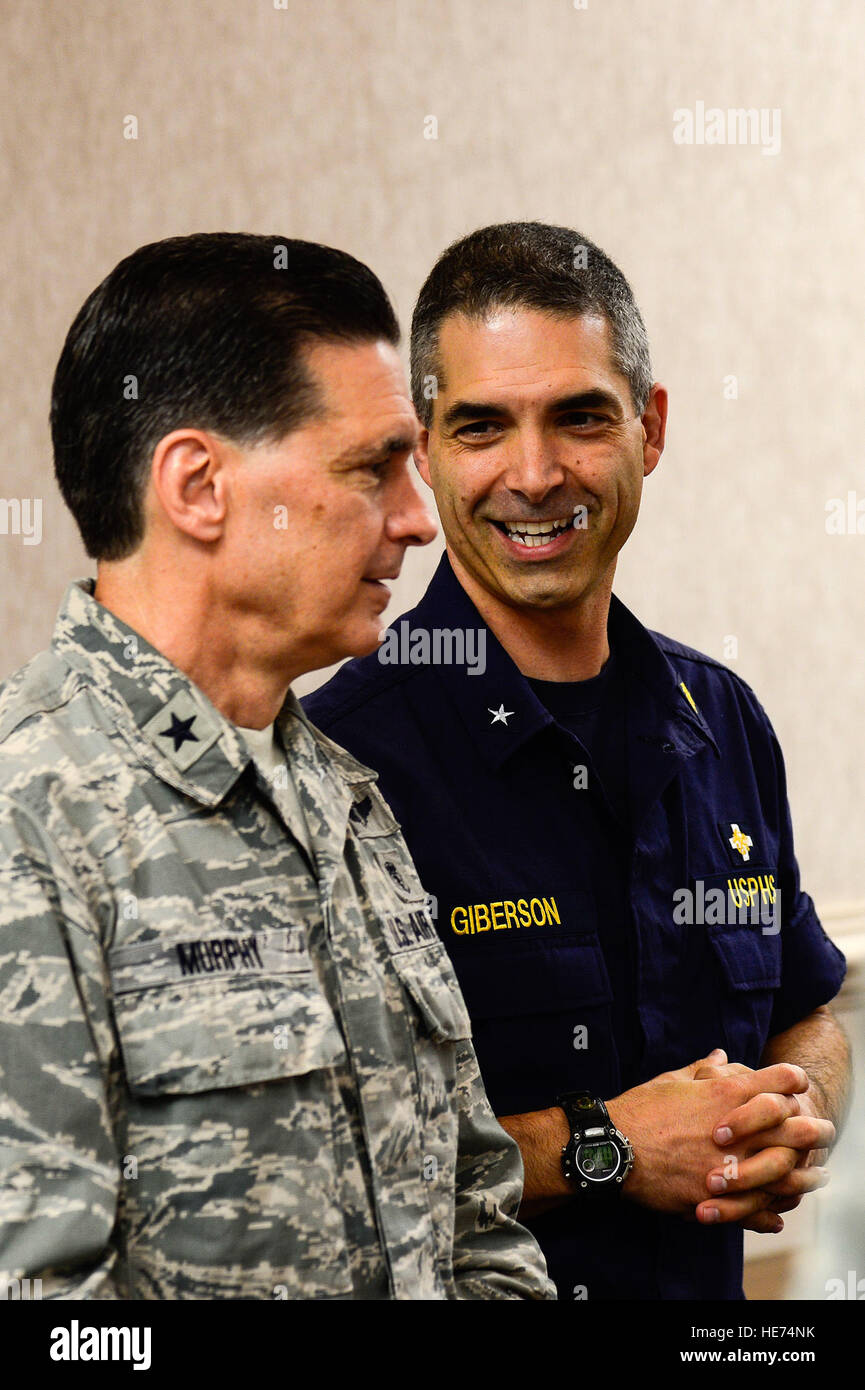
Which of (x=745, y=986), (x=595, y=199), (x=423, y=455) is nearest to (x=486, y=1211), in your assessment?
(x=745, y=986)

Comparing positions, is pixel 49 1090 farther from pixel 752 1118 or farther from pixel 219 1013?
pixel 752 1118

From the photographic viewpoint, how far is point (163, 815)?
0.79m

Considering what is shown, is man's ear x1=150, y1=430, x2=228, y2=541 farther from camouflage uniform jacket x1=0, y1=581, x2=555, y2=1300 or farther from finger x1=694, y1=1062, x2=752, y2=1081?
finger x1=694, y1=1062, x2=752, y2=1081

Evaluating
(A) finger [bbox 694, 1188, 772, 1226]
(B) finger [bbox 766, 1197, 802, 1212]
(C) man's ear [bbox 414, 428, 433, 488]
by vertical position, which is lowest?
(B) finger [bbox 766, 1197, 802, 1212]

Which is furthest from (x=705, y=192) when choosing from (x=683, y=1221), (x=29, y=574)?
(x=683, y=1221)

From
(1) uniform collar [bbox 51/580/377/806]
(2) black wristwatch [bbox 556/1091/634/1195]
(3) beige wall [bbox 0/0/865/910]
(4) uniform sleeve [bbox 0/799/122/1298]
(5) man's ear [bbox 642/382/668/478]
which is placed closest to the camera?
(4) uniform sleeve [bbox 0/799/122/1298]

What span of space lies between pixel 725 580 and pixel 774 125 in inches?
27.1

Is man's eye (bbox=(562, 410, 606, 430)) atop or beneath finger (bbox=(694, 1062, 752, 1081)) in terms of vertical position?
atop

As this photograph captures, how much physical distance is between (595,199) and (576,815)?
49.9 inches

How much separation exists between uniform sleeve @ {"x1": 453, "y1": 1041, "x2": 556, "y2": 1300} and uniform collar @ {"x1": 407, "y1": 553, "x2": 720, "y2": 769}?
32 cm

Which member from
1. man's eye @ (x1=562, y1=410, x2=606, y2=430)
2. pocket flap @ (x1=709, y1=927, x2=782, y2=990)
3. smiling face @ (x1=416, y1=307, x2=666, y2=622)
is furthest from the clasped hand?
man's eye @ (x1=562, y1=410, x2=606, y2=430)

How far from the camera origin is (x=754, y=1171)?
44.9 inches

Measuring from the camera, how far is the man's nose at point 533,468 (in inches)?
46.8

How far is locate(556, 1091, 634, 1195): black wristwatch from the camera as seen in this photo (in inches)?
43.5
